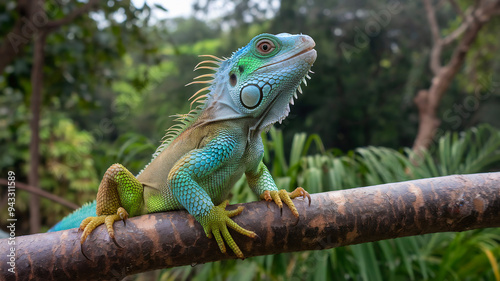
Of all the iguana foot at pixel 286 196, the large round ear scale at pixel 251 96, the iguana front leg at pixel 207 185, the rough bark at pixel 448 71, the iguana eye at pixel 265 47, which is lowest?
the rough bark at pixel 448 71

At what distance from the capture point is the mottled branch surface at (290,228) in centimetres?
159

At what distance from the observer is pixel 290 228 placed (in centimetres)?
167

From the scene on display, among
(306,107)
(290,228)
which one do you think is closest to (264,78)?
(290,228)

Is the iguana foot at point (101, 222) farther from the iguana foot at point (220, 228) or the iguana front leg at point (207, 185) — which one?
the iguana foot at point (220, 228)

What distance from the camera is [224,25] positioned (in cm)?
1166

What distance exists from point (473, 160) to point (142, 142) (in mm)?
3114

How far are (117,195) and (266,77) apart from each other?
897 millimetres

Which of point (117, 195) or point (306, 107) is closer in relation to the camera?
point (117, 195)

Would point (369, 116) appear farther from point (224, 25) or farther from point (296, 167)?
point (296, 167)

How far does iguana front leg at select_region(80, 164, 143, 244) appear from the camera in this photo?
178 centimetres

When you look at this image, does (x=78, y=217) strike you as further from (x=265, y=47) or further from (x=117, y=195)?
(x=265, y=47)

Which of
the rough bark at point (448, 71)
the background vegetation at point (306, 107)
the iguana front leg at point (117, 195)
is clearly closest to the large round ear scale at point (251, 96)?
the iguana front leg at point (117, 195)

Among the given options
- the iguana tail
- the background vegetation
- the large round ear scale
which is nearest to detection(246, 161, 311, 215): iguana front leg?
the large round ear scale

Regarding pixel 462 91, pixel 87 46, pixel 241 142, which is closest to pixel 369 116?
pixel 462 91
